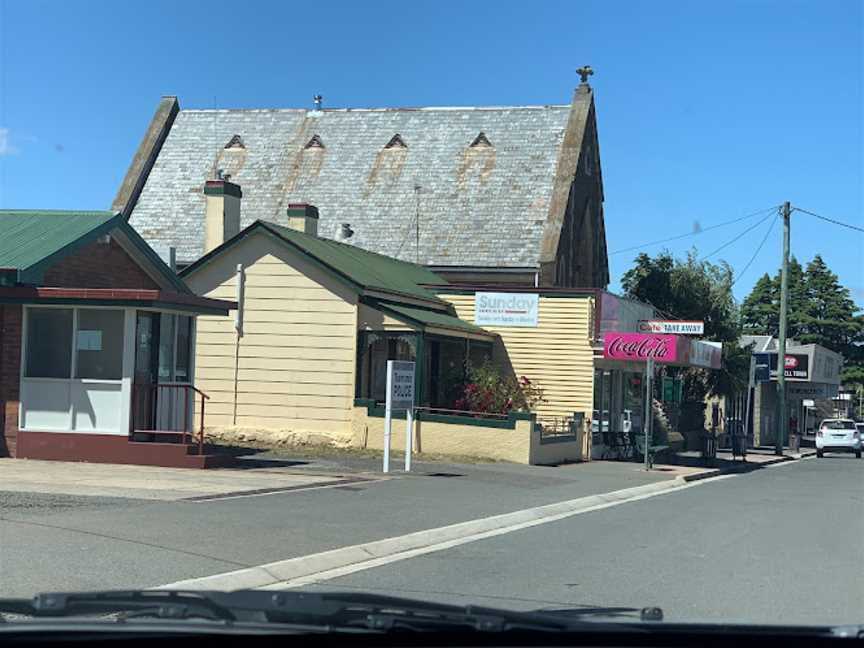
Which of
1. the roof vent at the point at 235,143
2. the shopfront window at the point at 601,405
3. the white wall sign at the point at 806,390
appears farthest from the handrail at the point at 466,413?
the white wall sign at the point at 806,390

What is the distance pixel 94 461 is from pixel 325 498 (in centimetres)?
517

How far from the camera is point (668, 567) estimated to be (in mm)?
10812

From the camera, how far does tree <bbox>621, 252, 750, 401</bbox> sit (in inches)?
1604

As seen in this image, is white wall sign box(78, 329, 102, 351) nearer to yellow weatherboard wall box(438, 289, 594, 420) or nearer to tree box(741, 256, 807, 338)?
yellow weatherboard wall box(438, 289, 594, 420)

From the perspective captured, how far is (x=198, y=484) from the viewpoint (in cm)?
1612

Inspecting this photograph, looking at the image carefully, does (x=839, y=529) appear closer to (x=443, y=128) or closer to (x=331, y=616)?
(x=331, y=616)

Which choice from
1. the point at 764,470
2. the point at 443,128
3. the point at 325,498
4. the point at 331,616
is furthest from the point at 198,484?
the point at 443,128

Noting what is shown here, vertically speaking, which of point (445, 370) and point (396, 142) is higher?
point (396, 142)

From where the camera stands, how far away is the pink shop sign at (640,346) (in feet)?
91.0

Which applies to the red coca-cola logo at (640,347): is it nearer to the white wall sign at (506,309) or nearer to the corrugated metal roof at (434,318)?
the white wall sign at (506,309)

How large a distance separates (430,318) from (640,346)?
533 centimetres

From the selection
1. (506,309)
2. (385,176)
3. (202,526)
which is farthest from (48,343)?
(385,176)

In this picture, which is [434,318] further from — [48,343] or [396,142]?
[396,142]

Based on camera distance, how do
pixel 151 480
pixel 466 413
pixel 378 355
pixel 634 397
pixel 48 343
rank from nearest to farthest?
pixel 151 480 → pixel 48 343 → pixel 466 413 → pixel 378 355 → pixel 634 397
